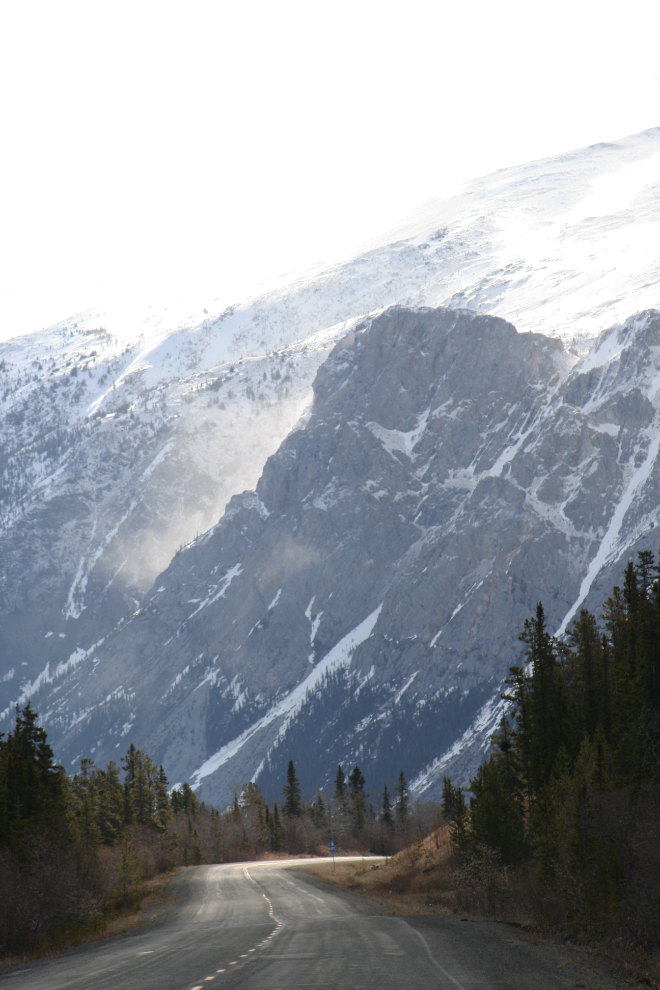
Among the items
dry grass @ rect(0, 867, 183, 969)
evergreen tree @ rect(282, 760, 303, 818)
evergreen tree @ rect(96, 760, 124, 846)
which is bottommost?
evergreen tree @ rect(282, 760, 303, 818)

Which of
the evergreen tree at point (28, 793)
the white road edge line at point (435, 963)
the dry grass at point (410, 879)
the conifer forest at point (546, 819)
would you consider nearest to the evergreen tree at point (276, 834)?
the dry grass at point (410, 879)

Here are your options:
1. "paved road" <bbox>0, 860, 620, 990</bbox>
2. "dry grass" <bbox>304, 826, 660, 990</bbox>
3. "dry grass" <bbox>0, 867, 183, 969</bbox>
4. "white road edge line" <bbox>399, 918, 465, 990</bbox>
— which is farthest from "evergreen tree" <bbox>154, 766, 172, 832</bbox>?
"white road edge line" <bbox>399, 918, 465, 990</bbox>

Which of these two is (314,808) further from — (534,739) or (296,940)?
(296,940)

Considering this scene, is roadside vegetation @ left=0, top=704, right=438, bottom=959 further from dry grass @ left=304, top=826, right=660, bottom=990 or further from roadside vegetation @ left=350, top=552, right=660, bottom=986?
roadside vegetation @ left=350, top=552, right=660, bottom=986

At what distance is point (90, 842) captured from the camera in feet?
220

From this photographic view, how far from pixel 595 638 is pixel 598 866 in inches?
1140

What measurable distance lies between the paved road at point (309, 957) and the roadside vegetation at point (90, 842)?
14.8 feet

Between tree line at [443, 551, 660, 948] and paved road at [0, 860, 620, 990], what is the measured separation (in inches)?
172

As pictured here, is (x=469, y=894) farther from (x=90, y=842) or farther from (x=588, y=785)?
(x=90, y=842)

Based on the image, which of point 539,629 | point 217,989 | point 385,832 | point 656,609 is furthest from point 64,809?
point 385,832

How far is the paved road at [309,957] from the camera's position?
891 inches

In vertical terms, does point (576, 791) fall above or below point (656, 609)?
below

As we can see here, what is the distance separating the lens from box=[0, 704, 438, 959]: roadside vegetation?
41.7m

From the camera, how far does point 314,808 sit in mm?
155250
